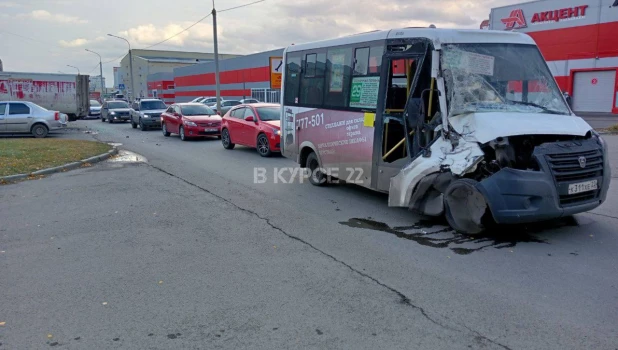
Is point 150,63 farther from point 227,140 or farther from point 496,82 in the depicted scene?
point 496,82

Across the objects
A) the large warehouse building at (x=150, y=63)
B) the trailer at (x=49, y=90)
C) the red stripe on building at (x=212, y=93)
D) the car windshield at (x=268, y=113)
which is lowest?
the car windshield at (x=268, y=113)

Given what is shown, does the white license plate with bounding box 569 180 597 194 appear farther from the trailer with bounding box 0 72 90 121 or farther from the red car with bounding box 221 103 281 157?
the trailer with bounding box 0 72 90 121

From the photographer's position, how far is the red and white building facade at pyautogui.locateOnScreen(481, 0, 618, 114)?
1155 inches

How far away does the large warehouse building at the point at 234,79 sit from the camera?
48938 mm

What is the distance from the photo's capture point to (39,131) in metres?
21.5

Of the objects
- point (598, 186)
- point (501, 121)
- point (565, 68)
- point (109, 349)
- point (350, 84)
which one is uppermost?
point (565, 68)

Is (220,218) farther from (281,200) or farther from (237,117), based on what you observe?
(237,117)

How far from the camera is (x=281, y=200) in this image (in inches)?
340

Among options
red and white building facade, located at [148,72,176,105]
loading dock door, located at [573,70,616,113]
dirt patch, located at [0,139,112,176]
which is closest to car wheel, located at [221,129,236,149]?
dirt patch, located at [0,139,112,176]

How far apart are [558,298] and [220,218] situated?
189 inches

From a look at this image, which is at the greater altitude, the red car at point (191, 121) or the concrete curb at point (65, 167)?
the red car at point (191, 121)

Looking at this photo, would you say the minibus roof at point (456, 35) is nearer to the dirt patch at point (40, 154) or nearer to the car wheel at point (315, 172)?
the car wheel at point (315, 172)

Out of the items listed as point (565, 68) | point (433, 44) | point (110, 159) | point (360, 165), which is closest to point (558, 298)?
point (433, 44)

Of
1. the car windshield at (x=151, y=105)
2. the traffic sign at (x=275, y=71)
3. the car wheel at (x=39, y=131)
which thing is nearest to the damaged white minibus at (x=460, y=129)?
the car wheel at (x=39, y=131)
